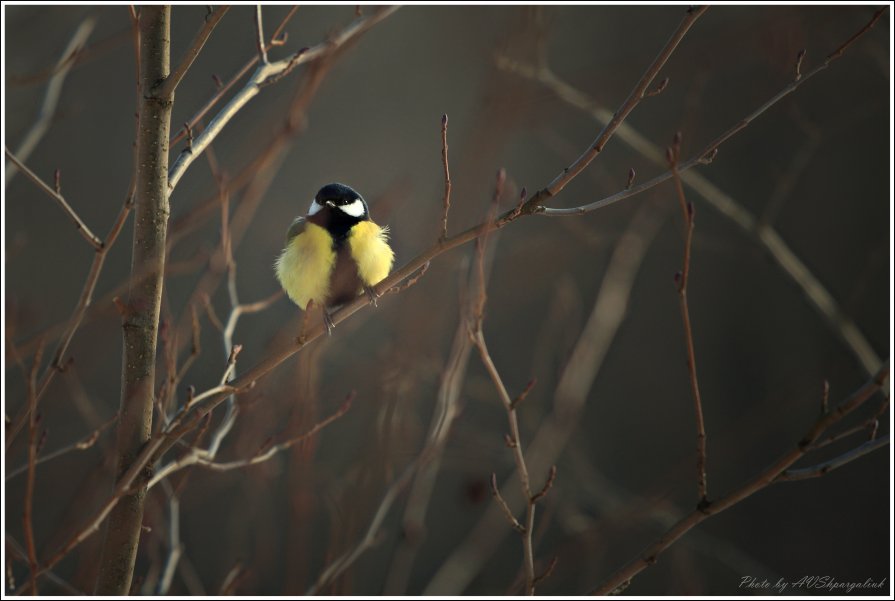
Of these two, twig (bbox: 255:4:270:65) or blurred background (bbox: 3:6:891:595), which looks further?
blurred background (bbox: 3:6:891:595)

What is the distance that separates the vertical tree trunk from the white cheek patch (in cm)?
84

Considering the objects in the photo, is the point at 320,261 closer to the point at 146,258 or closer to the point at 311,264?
the point at 311,264

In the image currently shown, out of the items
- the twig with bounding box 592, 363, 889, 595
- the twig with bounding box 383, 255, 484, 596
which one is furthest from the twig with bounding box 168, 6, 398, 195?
the twig with bounding box 592, 363, 889, 595

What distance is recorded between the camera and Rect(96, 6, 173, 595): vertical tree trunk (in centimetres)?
154

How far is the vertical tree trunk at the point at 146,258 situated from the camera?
1.54 meters

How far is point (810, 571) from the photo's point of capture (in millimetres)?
4023

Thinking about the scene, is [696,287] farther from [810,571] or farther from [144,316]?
[144,316]

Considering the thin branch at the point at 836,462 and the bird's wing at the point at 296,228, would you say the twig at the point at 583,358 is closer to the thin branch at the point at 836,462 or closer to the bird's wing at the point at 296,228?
the thin branch at the point at 836,462

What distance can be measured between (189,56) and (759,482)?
119 centimetres

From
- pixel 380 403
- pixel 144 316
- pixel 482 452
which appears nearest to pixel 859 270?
pixel 482 452

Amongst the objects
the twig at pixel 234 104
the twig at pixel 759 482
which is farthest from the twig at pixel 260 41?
the twig at pixel 759 482

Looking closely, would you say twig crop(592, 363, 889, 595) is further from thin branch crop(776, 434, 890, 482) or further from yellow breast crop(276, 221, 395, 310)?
yellow breast crop(276, 221, 395, 310)

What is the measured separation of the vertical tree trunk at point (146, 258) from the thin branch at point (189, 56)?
2 centimetres

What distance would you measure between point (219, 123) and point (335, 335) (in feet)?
2.07
